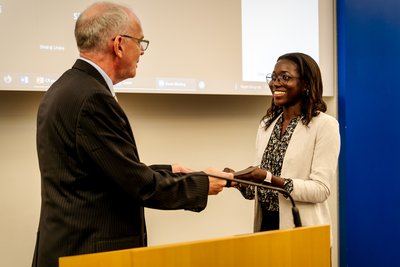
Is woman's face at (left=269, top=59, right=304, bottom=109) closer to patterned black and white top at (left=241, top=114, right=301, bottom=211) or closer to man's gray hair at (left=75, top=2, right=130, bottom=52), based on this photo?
patterned black and white top at (left=241, top=114, right=301, bottom=211)

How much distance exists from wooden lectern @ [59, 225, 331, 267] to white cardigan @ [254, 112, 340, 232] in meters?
0.59

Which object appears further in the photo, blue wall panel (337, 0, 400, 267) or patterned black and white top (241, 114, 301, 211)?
blue wall panel (337, 0, 400, 267)

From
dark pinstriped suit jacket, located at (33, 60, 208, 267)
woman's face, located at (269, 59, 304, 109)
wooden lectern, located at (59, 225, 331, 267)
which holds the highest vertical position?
woman's face, located at (269, 59, 304, 109)

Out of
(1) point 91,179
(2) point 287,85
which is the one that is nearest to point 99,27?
(1) point 91,179

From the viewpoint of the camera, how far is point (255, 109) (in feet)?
9.20

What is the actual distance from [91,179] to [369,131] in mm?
2252

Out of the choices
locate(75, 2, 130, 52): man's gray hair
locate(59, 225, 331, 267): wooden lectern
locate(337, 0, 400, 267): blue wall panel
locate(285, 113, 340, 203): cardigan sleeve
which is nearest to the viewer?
locate(59, 225, 331, 267): wooden lectern


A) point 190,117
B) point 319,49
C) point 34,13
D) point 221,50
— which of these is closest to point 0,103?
point 34,13

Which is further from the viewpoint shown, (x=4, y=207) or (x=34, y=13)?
(x=4, y=207)

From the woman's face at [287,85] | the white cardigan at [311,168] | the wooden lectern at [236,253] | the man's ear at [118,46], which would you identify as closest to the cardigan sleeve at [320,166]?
the white cardigan at [311,168]

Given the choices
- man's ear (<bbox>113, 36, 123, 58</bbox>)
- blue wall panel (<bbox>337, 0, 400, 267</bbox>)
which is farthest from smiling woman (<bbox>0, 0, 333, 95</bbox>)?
man's ear (<bbox>113, 36, 123, 58</bbox>)

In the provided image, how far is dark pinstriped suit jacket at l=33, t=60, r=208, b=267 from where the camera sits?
43.6 inches

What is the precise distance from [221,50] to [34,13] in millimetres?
1013

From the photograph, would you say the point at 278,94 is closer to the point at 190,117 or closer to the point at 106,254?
the point at 190,117
